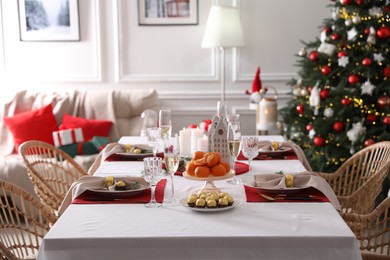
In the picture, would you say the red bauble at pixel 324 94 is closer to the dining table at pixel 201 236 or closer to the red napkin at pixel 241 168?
the red napkin at pixel 241 168

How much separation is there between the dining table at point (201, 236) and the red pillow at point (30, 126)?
2.84 meters

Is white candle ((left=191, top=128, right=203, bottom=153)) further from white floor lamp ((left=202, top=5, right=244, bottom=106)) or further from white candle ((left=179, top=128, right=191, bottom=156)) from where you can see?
white floor lamp ((left=202, top=5, right=244, bottom=106))

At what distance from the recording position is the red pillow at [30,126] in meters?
4.78

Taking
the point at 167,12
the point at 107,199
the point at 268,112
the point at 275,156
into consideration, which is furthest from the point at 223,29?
the point at 107,199

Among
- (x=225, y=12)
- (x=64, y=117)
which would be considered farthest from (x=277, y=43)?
(x=64, y=117)

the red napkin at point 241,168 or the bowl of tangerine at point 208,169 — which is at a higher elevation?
the bowl of tangerine at point 208,169

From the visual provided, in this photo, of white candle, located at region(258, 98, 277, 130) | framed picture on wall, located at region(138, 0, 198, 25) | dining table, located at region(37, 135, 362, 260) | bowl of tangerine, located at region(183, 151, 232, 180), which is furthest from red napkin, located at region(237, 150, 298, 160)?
framed picture on wall, located at region(138, 0, 198, 25)

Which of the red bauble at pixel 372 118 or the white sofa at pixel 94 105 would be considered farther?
the white sofa at pixel 94 105

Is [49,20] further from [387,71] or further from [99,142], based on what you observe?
[387,71]

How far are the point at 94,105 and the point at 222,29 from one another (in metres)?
1.21

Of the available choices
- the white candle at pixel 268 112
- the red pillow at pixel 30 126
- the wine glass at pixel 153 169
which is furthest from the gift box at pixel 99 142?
the wine glass at pixel 153 169

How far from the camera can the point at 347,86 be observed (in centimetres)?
434

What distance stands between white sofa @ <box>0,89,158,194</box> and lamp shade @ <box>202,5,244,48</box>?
2.12 feet

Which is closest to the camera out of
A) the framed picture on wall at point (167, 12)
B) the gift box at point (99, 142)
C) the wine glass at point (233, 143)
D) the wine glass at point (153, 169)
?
the wine glass at point (153, 169)
